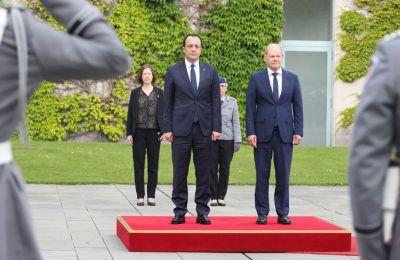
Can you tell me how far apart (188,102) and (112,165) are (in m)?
7.68

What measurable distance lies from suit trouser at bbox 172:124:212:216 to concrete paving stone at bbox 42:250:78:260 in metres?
1.85

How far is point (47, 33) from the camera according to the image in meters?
2.91

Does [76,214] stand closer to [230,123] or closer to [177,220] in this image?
[177,220]

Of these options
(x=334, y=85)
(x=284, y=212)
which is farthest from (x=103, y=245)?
(x=334, y=85)

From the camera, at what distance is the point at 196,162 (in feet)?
33.9

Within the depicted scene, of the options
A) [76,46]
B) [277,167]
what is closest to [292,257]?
[277,167]

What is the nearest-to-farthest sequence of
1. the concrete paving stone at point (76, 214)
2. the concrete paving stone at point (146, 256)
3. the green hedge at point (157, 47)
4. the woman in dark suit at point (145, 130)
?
1. the concrete paving stone at point (146, 256)
2. the concrete paving stone at point (76, 214)
3. the woman in dark suit at point (145, 130)
4. the green hedge at point (157, 47)

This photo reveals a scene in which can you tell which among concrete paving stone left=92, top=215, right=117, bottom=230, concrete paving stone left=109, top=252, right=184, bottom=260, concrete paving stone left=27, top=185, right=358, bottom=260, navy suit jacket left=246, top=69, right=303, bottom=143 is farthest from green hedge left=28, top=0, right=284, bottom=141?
concrete paving stone left=109, top=252, right=184, bottom=260

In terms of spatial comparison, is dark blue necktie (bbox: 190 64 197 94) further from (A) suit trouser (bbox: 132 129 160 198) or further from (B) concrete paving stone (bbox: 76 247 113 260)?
(A) suit trouser (bbox: 132 129 160 198)

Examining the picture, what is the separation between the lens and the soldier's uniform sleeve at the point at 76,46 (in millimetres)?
2904

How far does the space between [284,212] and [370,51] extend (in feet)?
50.9

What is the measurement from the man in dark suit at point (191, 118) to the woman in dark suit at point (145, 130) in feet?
7.80

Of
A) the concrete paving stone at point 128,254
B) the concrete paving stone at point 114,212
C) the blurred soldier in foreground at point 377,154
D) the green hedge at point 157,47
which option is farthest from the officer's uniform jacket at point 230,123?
the green hedge at point 157,47

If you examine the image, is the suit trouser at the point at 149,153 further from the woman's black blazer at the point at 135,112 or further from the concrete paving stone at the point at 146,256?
the concrete paving stone at the point at 146,256
